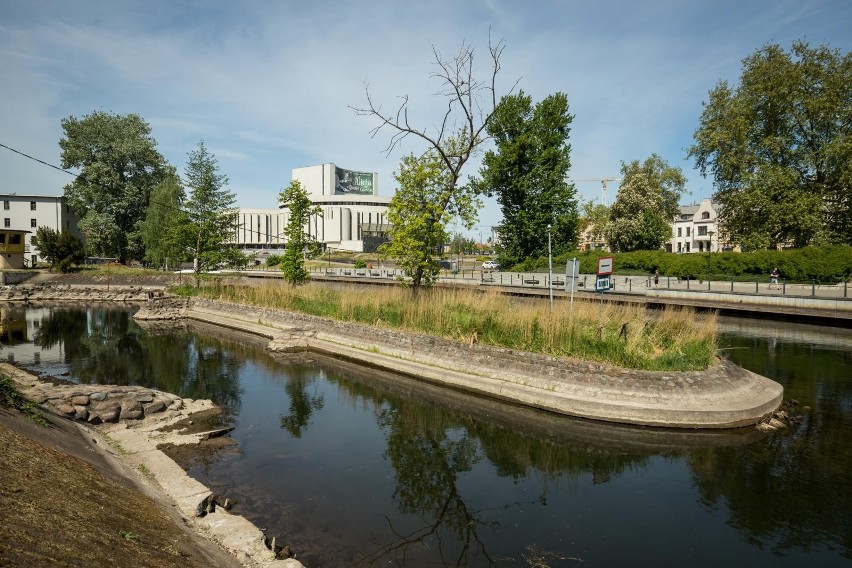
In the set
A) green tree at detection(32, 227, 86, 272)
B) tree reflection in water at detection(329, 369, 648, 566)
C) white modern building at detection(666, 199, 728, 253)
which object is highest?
white modern building at detection(666, 199, 728, 253)

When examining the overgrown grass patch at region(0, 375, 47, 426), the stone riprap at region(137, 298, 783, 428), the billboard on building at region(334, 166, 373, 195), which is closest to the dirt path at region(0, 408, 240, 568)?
the overgrown grass patch at region(0, 375, 47, 426)

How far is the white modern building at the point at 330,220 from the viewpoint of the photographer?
124312 mm

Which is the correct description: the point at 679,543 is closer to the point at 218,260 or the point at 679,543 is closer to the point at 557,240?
the point at 218,260

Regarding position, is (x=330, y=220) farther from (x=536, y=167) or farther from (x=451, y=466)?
(x=451, y=466)

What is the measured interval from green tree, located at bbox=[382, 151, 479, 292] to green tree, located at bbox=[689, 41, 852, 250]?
30298 mm

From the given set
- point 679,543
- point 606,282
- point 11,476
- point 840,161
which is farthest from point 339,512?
point 840,161

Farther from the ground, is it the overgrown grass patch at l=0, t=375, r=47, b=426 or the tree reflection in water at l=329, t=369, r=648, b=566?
the overgrown grass patch at l=0, t=375, r=47, b=426

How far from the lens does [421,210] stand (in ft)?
71.7

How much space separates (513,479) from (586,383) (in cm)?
415

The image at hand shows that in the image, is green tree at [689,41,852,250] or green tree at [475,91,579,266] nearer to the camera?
green tree at [689,41,852,250]

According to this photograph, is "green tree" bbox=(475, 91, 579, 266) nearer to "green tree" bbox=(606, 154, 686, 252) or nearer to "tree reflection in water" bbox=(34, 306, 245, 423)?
"green tree" bbox=(606, 154, 686, 252)

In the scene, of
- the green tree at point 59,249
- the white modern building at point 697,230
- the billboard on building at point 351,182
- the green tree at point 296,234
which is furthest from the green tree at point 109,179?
the billboard on building at point 351,182

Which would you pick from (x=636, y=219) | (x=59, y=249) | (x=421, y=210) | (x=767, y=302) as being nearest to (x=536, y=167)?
(x=636, y=219)

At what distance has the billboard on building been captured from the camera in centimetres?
15475
